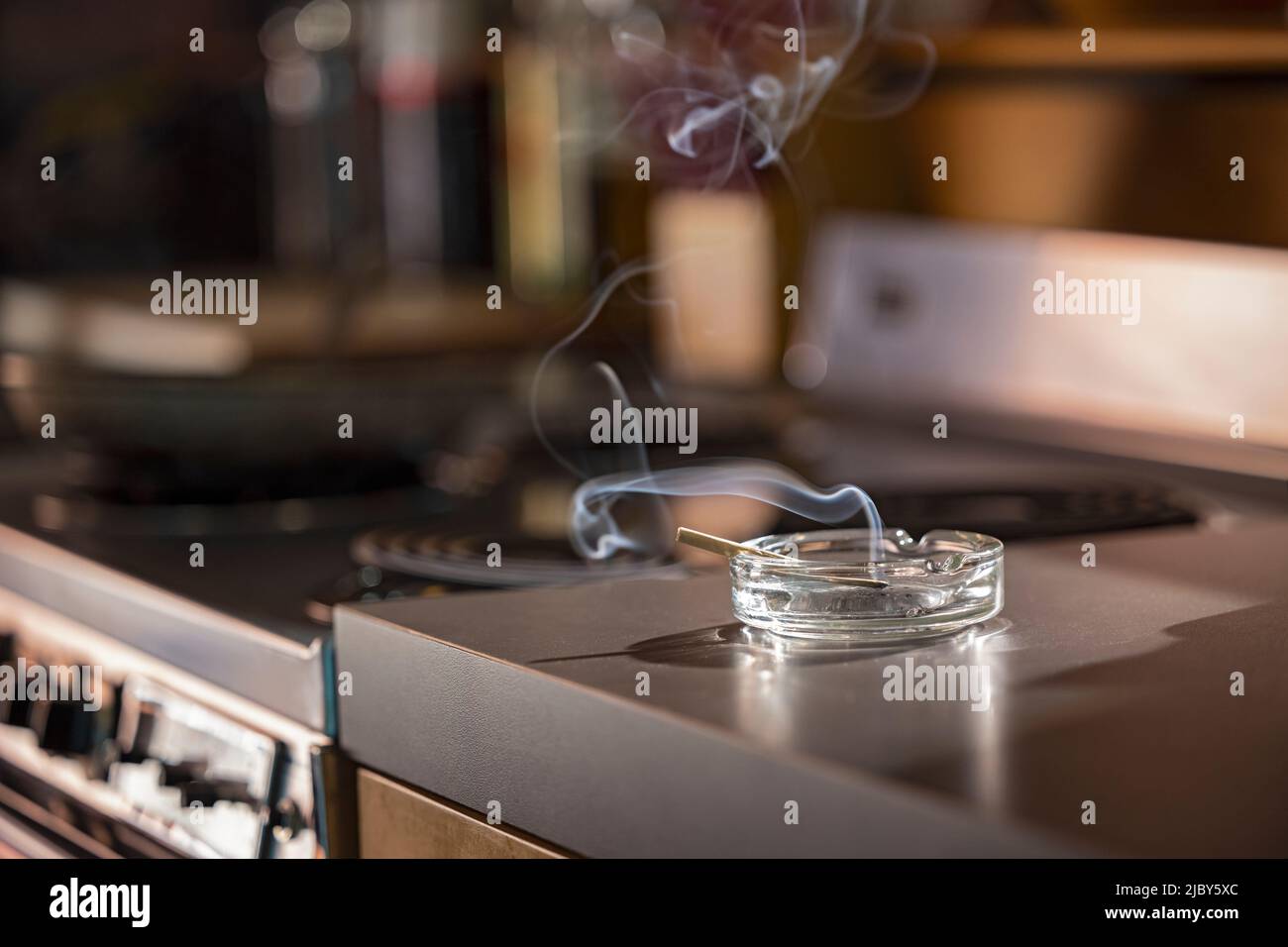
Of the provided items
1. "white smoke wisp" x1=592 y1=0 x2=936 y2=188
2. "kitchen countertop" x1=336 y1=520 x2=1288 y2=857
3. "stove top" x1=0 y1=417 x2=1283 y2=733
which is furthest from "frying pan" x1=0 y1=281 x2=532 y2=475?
"kitchen countertop" x1=336 y1=520 x2=1288 y2=857

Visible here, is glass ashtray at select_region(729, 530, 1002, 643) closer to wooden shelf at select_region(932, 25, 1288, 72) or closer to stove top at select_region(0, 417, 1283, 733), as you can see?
stove top at select_region(0, 417, 1283, 733)

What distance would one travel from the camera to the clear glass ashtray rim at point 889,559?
77 cm

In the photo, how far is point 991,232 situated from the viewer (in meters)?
1.65

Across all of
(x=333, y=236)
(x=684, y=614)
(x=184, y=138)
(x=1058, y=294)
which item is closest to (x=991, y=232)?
(x=1058, y=294)

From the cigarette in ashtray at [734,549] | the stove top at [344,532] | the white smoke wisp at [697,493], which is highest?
the cigarette in ashtray at [734,549]

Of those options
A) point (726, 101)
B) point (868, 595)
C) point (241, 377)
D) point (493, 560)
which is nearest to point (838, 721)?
point (868, 595)

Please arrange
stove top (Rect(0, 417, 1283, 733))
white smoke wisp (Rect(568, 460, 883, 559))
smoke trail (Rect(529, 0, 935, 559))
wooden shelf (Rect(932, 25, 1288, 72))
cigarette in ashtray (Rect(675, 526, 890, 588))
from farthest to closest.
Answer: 1. wooden shelf (Rect(932, 25, 1288, 72))
2. smoke trail (Rect(529, 0, 935, 559))
3. white smoke wisp (Rect(568, 460, 883, 559))
4. stove top (Rect(0, 417, 1283, 733))
5. cigarette in ashtray (Rect(675, 526, 890, 588))

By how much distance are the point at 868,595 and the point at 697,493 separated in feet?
1.95

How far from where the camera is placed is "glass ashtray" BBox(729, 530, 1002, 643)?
2.51 ft

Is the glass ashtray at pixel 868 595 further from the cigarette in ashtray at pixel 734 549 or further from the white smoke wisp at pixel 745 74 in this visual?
the white smoke wisp at pixel 745 74

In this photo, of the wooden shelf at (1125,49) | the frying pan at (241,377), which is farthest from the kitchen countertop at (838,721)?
the wooden shelf at (1125,49)

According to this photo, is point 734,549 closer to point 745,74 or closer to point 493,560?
point 493,560

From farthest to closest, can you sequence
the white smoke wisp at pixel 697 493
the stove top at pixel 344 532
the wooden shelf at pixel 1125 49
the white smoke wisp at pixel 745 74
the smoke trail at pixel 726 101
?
the white smoke wisp at pixel 745 74
the wooden shelf at pixel 1125 49
the smoke trail at pixel 726 101
the white smoke wisp at pixel 697 493
the stove top at pixel 344 532
